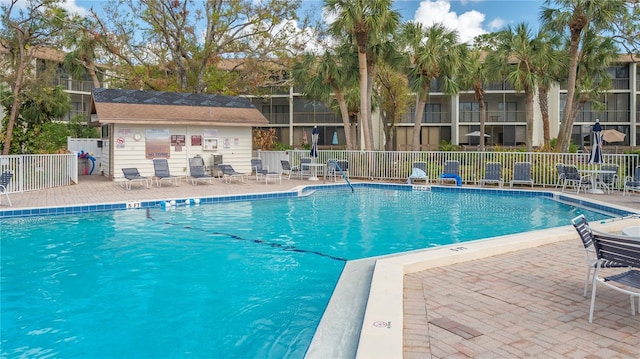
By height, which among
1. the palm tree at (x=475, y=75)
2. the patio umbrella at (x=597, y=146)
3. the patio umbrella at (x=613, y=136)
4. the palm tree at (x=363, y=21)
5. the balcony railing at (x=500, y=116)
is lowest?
the patio umbrella at (x=597, y=146)

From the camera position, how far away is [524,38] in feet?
76.5

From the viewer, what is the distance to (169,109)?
19.1m

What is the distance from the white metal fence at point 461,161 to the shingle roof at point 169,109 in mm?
2868

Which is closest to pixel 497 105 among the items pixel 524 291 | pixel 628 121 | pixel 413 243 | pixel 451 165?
pixel 628 121

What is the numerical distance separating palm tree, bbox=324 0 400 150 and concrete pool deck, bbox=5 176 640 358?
15.0 metres

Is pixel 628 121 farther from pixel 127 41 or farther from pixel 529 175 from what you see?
pixel 127 41

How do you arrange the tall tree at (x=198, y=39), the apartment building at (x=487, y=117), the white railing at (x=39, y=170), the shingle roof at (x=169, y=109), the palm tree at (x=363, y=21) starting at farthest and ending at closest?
1. the apartment building at (x=487, y=117)
2. the tall tree at (x=198, y=39)
3. the palm tree at (x=363, y=21)
4. the shingle roof at (x=169, y=109)
5. the white railing at (x=39, y=170)

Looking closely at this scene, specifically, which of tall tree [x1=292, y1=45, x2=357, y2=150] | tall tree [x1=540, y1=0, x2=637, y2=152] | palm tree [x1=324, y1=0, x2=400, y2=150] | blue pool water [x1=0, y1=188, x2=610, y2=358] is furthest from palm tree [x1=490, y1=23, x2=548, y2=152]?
blue pool water [x1=0, y1=188, x2=610, y2=358]

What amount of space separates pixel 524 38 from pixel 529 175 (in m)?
9.75

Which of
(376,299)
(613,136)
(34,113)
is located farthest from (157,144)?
(613,136)

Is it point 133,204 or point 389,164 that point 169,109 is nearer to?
point 133,204

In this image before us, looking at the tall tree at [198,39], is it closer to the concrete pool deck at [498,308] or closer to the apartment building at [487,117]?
the apartment building at [487,117]

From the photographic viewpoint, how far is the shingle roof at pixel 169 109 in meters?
17.6

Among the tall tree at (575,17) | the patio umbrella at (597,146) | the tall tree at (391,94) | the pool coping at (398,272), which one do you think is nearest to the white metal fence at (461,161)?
the patio umbrella at (597,146)
